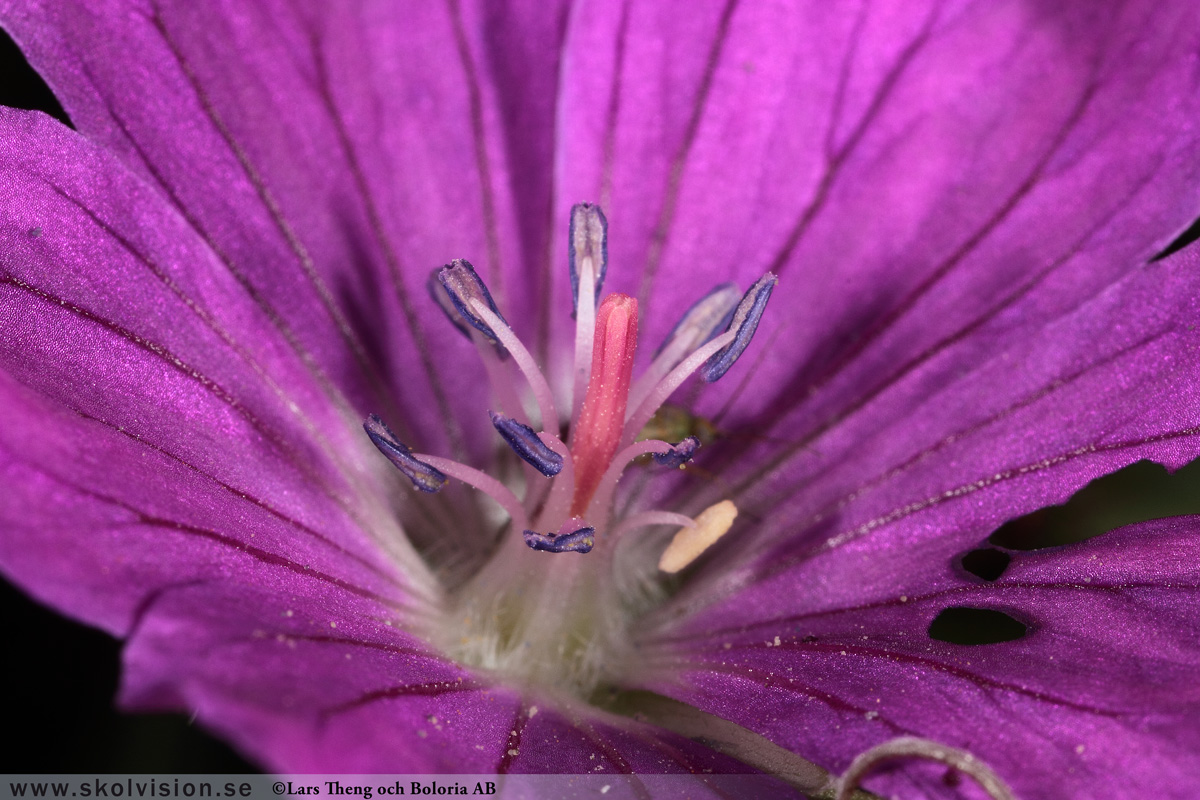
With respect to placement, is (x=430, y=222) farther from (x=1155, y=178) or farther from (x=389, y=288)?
(x=1155, y=178)

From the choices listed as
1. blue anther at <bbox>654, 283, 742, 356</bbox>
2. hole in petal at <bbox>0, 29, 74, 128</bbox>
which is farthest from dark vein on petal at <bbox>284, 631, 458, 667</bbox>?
hole in petal at <bbox>0, 29, 74, 128</bbox>

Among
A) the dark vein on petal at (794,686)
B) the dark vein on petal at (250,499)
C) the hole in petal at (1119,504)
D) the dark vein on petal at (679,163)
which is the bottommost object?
the dark vein on petal at (250,499)

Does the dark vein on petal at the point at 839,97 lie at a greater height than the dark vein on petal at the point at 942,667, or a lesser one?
greater

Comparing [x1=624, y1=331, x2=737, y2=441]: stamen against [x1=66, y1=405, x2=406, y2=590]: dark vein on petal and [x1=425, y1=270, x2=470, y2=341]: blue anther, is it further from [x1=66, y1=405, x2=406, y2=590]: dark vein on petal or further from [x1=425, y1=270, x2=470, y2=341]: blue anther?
[x1=66, y1=405, x2=406, y2=590]: dark vein on petal

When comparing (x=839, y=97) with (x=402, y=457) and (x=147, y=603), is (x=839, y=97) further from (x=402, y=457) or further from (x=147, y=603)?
(x=147, y=603)

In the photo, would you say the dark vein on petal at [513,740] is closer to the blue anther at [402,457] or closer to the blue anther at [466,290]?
the blue anther at [402,457]

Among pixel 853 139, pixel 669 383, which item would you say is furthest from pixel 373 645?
pixel 853 139

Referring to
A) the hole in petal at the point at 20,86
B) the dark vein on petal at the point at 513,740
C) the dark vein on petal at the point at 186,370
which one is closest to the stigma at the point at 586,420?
the dark vein on petal at the point at 186,370

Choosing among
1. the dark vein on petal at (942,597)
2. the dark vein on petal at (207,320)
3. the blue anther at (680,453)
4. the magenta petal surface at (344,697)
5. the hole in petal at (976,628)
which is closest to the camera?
the magenta petal surface at (344,697)

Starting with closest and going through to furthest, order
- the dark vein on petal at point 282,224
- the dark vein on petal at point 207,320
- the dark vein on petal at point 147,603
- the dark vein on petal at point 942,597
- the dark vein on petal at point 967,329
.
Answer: the dark vein on petal at point 147,603
the dark vein on petal at point 942,597
the dark vein on petal at point 207,320
the dark vein on petal at point 282,224
the dark vein on petal at point 967,329
